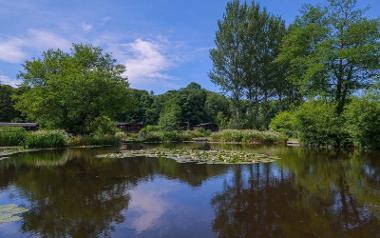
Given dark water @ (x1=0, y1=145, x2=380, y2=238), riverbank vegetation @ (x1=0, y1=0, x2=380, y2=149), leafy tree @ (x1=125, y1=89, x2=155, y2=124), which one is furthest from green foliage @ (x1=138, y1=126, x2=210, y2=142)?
leafy tree @ (x1=125, y1=89, x2=155, y2=124)

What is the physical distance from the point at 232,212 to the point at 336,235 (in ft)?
7.79

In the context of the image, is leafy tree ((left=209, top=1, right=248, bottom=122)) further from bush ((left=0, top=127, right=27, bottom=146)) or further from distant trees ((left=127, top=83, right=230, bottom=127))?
distant trees ((left=127, top=83, right=230, bottom=127))

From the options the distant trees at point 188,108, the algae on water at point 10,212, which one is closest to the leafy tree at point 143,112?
the distant trees at point 188,108

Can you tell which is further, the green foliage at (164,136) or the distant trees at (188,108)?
the distant trees at (188,108)

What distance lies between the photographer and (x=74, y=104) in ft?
106

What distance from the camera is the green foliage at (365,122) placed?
21750 millimetres

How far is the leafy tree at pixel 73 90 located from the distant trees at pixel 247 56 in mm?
13909

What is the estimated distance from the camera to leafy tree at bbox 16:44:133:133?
1256 inches

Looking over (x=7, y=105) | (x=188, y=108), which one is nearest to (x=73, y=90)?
(x=7, y=105)

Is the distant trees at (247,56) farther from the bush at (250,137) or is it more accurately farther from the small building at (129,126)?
the small building at (129,126)

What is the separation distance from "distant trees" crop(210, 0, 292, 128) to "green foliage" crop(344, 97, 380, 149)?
797 inches

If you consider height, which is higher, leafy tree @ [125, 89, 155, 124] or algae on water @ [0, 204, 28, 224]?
leafy tree @ [125, 89, 155, 124]

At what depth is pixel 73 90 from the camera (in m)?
31.8

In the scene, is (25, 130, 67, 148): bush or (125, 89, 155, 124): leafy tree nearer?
(25, 130, 67, 148): bush
